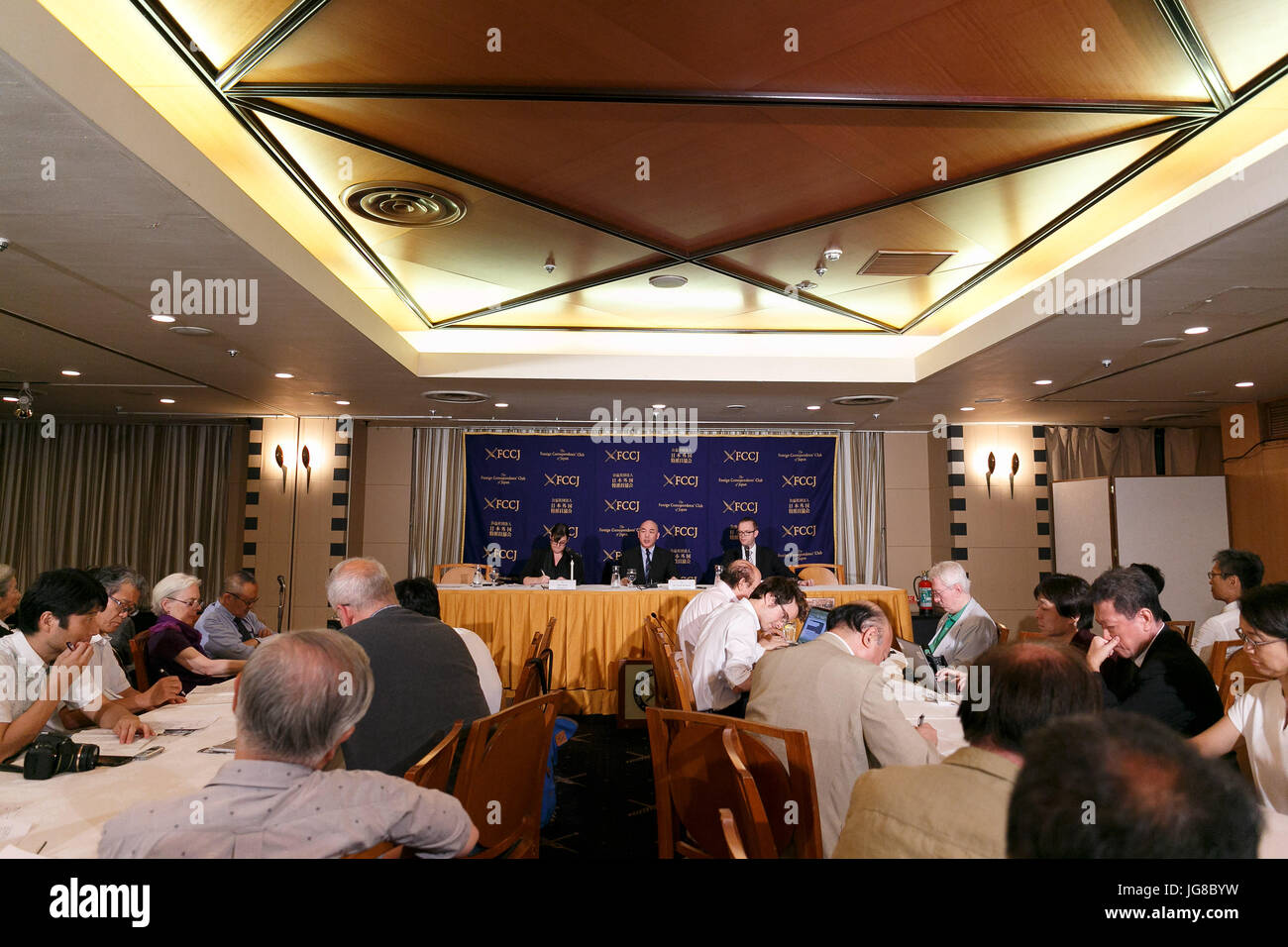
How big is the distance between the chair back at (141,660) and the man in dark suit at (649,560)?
4275 mm

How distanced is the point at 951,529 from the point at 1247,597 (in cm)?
728

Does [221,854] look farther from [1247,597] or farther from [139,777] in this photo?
[1247,597]

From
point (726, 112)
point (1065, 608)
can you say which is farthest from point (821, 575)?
point (726, 112)

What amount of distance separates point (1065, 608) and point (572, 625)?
373 cm

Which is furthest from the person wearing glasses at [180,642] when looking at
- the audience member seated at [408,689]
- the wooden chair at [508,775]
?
the wooden chair at [508,775]

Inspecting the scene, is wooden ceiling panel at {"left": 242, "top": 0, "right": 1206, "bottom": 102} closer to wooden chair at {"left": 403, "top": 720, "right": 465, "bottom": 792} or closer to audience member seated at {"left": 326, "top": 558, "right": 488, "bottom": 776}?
audience member seated at {"left": 326, "top": 558, "right": 488, "bottom": 776}

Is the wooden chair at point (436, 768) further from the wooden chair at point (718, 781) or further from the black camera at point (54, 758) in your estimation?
the black camera at point (54, 758)

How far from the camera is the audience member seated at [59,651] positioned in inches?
89.9

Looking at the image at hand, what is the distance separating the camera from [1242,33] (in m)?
2.75

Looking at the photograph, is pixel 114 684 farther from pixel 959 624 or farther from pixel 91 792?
pixel 959 624

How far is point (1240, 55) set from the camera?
2.89 m

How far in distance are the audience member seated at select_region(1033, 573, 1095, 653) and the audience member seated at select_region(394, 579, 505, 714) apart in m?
2.55
